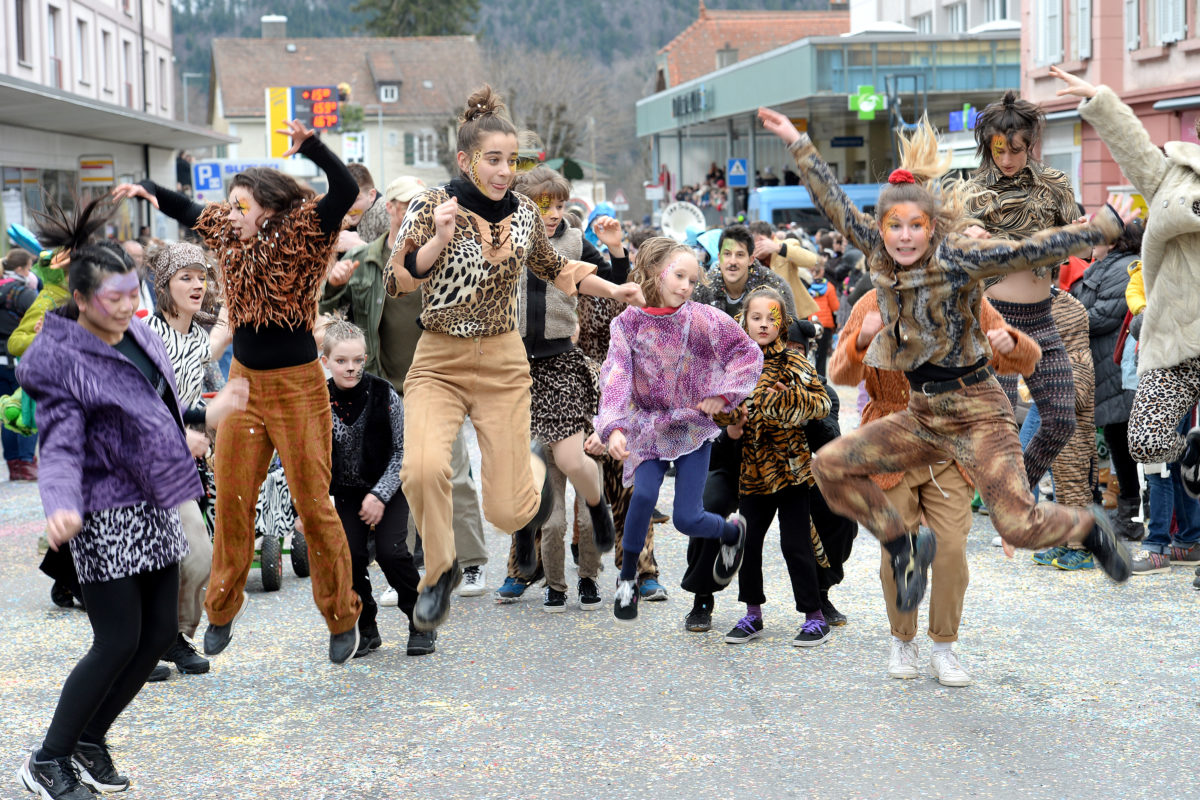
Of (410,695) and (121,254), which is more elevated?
(121,254)

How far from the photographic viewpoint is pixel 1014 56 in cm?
4331

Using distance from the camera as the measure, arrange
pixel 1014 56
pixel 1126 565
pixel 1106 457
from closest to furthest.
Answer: pixel 1126 565 < pixel 1106 457 < pixel 1014 56

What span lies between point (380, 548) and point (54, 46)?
117 ft

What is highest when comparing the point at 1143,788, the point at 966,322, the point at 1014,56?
the point at 1014,56

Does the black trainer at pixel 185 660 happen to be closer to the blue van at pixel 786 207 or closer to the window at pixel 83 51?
the blue van at pixel 786 207

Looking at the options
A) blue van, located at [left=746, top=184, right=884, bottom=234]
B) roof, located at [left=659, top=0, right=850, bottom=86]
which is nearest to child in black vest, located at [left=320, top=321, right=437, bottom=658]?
blue van, located at [left=746, top=184, right=884, bottom=234]

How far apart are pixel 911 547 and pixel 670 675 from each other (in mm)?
1185

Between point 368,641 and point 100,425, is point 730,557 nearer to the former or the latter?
point 368,641

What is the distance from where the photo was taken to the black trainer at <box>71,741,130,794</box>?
445 centimetres

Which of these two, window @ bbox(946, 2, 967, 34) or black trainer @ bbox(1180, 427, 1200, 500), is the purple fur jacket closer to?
black trainer @ bbox(1180, 427, 1200, 500)

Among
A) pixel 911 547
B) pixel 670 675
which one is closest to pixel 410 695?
pixel 670 675

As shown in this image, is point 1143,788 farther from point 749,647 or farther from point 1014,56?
point 1014,56

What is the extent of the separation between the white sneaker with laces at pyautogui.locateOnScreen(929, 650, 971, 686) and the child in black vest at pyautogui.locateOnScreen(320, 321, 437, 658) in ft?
7.31

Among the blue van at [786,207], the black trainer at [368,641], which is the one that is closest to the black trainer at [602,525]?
the black trainer at [368,641]
